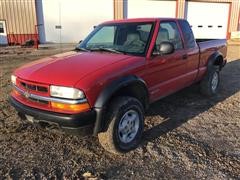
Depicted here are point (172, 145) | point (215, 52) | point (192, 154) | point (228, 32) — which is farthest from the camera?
point (228, 32)

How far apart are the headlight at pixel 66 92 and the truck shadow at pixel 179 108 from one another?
1415 millimetres

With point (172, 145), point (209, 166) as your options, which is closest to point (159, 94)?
point (172, 145)

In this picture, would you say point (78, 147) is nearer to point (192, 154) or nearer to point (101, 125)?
point (101, 125)

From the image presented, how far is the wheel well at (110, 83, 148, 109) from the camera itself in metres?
3.77

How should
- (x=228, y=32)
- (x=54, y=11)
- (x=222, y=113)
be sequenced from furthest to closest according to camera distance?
(x=228, y=32)
(x=54, y=11)
(x=222, y=113)

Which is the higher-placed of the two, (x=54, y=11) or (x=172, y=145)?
(x=54, y=11)

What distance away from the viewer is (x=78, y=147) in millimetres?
3969

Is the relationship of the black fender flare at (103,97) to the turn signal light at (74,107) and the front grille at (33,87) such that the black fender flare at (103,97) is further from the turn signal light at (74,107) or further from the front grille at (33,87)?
the front grille at (33,87)

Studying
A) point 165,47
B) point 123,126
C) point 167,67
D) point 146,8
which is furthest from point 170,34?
point 146,8

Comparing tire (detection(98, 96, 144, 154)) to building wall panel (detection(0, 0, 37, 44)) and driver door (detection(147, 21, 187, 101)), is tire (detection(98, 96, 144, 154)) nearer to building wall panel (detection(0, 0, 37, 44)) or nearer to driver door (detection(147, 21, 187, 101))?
driver door (detection(147, 21, 187, 101))

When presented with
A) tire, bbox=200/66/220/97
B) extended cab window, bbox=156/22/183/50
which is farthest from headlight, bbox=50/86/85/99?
tire, bbox=200/66/220/97

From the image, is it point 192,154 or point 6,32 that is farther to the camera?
point 6,32

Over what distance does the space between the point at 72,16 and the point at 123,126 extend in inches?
628

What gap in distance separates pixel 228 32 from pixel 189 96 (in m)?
17.6
